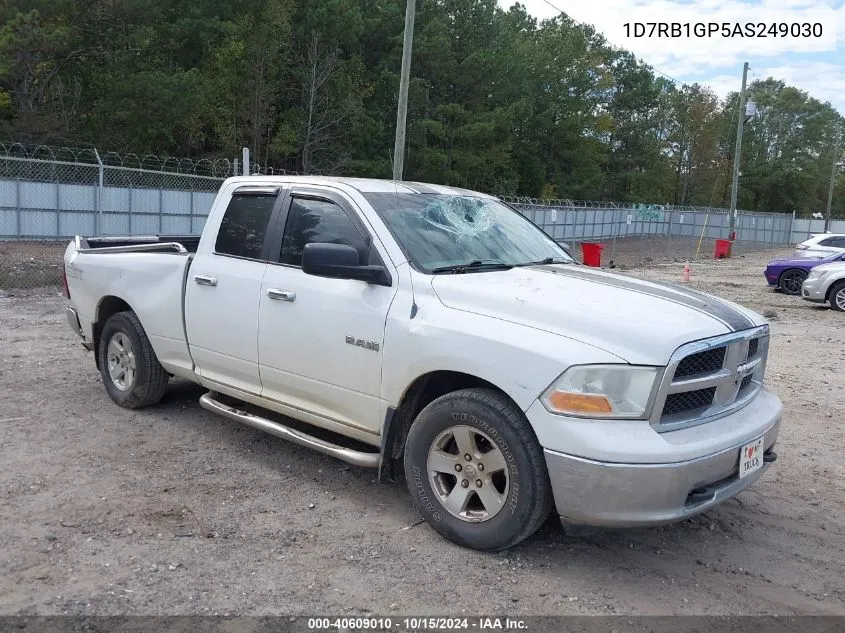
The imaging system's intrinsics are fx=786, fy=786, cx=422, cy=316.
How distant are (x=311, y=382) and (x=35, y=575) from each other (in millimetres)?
1726

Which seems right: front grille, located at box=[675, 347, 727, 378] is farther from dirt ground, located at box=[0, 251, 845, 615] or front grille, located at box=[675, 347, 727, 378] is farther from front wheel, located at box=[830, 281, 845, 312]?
front wheel, located at box=[830, 281, 845, 312]

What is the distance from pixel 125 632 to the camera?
127 inches

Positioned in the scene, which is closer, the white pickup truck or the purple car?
the white pickup truck

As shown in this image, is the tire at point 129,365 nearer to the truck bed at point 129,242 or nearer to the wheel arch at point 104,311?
the wheel arch at point 104,311

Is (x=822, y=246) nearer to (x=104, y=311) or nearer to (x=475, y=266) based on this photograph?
(x=475, y=266)

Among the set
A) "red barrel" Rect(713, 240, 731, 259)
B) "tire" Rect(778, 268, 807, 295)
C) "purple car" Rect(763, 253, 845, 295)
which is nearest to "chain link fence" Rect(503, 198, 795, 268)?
"red barrel" Rect(713, 240, 731, 259)

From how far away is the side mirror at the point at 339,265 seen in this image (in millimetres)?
4203

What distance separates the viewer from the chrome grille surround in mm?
3602

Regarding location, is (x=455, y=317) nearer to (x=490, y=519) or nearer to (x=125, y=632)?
(x=490, y=519)

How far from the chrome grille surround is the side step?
158 centimetres

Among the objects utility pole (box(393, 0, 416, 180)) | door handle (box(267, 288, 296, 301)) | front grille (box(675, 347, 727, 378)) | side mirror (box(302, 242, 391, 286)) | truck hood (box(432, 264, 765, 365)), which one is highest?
utility pole (box(393, 0, 416, 180))

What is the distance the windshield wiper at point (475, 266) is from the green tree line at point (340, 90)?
81.5 feet

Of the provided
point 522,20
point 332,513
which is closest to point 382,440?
point 332,513

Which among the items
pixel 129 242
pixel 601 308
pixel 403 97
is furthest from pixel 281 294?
pixel 403 97
